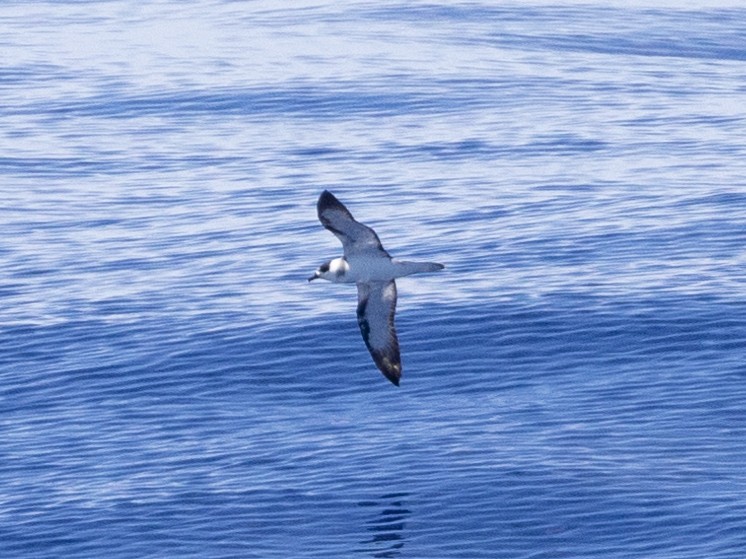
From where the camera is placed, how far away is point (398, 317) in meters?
37.0

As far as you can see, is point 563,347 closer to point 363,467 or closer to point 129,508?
point 363,467

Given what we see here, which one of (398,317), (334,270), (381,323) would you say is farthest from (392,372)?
(398,317)

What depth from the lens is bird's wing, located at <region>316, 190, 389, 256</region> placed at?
2208 centimetres

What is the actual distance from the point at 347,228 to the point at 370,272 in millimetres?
1531

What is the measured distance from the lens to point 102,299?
131ft

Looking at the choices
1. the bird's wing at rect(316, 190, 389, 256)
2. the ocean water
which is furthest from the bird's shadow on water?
the bird's wing at rect(316, 190, 389, 256)

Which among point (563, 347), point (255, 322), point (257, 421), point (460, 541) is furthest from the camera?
point (255, 322)

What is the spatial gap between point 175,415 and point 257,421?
6.16 feet

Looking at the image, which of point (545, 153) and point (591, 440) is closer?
point (591, 440)

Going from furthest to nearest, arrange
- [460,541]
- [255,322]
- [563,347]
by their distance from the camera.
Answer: [255,322]
[563,347]
[460,541]

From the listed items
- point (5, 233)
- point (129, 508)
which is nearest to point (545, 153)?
point (5, 233)

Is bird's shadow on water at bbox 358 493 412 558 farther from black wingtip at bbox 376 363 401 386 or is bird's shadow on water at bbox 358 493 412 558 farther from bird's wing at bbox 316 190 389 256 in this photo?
bird's wing at bbox 316 190 389 256

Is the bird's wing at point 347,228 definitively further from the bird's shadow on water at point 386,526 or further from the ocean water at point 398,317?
the ocean water at point 398,317

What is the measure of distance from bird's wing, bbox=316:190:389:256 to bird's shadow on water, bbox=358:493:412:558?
217 inches
